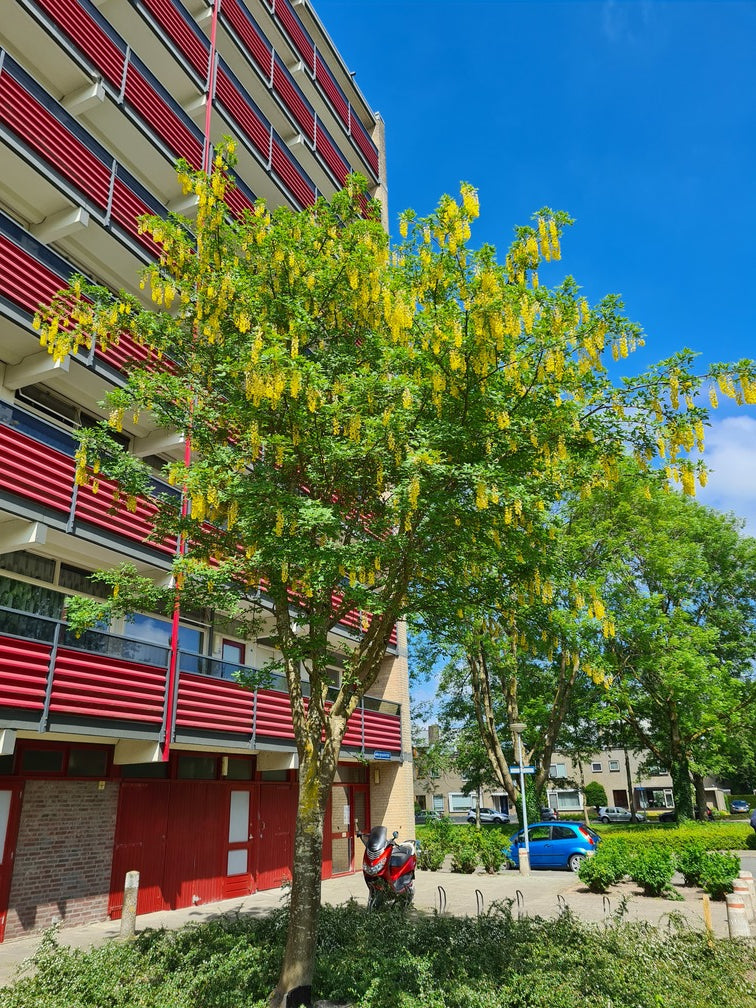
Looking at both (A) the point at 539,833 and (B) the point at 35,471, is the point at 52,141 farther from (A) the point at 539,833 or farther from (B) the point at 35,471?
(A) the point at 539,833

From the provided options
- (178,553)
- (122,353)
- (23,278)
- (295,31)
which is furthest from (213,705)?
(295,31)

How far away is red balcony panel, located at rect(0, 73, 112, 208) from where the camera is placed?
12.8 m

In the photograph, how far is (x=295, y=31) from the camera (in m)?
26.3

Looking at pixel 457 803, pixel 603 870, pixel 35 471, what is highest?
pixel 35 471

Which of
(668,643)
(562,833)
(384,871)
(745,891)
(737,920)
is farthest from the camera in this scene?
(668,643)

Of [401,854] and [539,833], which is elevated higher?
[401,854]

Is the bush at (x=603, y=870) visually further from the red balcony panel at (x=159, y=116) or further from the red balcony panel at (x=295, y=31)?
the red balcony panel at (x=295, y=31)

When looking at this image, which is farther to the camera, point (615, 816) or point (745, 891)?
point (615, 816)

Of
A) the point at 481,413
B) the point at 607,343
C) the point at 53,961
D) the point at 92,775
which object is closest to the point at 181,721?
the point at 92,775

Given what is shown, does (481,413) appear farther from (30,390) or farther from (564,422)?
(30,390)

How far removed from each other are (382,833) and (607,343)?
10026mm

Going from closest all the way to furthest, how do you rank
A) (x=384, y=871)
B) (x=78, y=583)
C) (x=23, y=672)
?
(x=23, y=672)
(x=384, y=871)
(x=78, y=583)

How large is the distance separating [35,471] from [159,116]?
397 inches

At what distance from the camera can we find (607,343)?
28.2 ft
